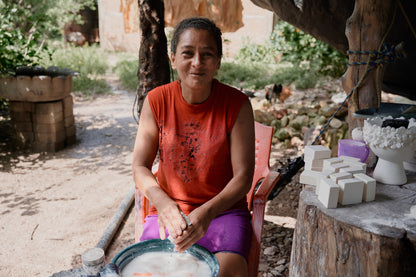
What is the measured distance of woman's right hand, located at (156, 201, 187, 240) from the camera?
5.58 ft

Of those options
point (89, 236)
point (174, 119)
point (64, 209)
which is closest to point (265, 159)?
point (174, 119)

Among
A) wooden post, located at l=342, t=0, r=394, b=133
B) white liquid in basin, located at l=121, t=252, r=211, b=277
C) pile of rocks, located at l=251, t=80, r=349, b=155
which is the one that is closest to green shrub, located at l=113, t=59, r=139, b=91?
pile of rocks, located at l=251, t=80, r=349, b=155

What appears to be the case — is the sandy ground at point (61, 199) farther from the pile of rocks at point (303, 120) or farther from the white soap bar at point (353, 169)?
the pile of rocks at point (303, 120)

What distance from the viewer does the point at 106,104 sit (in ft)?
27.9

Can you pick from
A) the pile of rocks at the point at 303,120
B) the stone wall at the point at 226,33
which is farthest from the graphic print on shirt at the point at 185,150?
the stone wall at the point at 226,33

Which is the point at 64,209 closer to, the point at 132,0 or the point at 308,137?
the point at 308,137

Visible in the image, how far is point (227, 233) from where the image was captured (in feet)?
6.29

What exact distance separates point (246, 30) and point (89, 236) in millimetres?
10912

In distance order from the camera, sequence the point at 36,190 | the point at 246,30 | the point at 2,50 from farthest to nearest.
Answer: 1. the point at 246,30
2. the point at 2,50
3. the point at 36,190

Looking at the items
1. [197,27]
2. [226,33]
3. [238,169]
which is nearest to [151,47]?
[197,27]

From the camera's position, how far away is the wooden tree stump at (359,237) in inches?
58.1

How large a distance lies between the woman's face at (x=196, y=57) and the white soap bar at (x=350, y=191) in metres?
0.92

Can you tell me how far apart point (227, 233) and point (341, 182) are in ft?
2.11

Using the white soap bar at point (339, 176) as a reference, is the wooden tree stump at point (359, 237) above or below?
below
